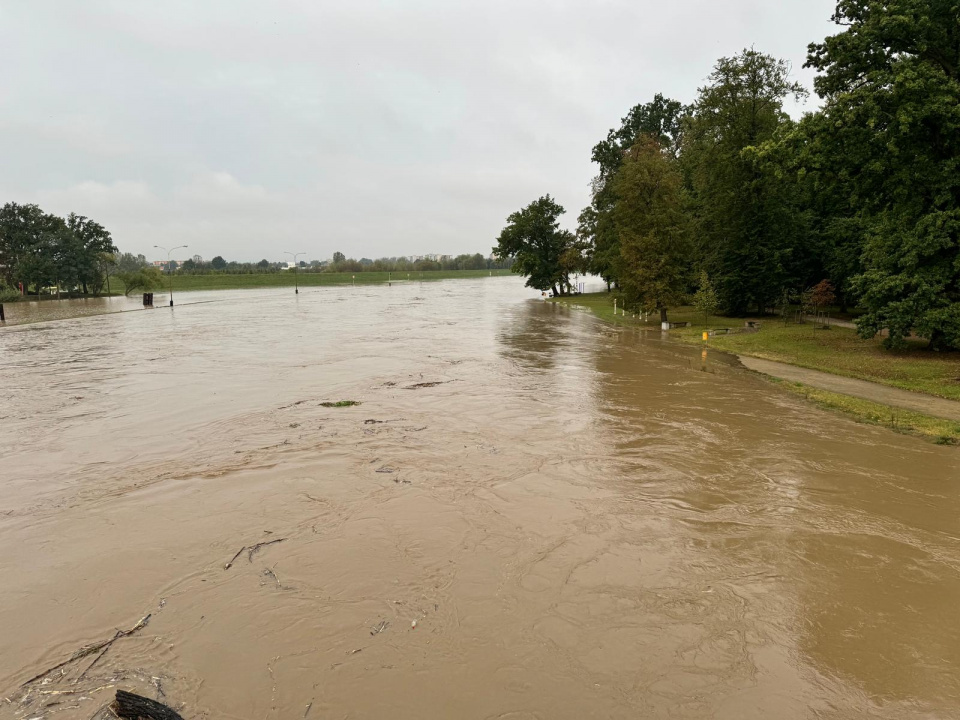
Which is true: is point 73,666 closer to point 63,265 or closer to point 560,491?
point 560,491

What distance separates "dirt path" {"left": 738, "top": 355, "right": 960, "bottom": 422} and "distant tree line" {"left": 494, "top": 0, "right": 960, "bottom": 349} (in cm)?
467

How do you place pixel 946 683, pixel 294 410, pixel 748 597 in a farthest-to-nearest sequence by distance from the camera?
pixel 294 410
pixel 748 597
pixel 946 683

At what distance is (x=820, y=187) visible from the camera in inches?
931

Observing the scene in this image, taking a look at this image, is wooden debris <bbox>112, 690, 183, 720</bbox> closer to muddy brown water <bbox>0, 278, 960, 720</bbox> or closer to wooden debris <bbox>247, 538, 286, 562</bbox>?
muddy brown water <bbox>0, 278, 960, 720</bbox>

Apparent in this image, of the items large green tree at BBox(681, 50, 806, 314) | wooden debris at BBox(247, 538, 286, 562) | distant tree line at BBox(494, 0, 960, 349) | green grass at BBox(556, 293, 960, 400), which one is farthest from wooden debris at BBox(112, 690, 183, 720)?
large green tree at BBox(681, 50, 806, 314)

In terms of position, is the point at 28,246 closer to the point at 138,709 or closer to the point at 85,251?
the point at 85,251

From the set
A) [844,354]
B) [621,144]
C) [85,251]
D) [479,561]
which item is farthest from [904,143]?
[85,251]

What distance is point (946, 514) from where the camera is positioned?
795 cm

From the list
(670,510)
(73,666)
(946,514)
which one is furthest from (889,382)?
(73,666)

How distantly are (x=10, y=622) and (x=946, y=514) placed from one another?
12264mm

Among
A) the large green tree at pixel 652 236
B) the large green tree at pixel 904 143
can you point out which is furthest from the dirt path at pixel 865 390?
the large green tree at pixel 652 236

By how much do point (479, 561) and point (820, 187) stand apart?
82.3 feet

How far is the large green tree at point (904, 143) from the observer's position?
18.8m

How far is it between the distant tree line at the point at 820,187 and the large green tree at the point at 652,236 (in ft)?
0.27
